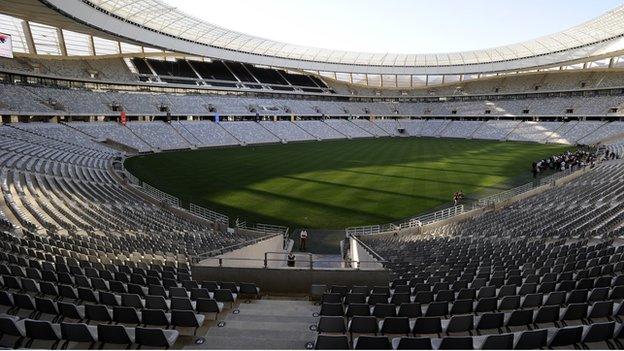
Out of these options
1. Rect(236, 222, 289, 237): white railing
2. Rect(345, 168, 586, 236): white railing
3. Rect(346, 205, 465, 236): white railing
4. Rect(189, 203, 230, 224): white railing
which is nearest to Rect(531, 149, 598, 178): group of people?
Rect(345, 168, 586, 236): white railing

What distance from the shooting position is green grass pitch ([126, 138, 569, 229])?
25.1 meters

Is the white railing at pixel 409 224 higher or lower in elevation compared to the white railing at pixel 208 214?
lower

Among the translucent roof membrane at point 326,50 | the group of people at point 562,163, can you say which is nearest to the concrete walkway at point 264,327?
the group of people at point 562,163

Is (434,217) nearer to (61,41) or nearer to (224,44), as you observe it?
(224,44)

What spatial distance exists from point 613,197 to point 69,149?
40.7 metres

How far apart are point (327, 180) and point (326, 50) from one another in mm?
52062

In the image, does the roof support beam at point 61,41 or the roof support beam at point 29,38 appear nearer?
the roof support beam at point 29,38

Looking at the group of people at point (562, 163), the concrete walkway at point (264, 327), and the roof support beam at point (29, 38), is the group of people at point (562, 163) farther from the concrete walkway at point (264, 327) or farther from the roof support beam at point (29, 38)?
the roof support beam at point (29, 38)

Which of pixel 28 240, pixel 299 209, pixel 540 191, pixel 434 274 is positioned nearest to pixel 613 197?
pixel 540 191

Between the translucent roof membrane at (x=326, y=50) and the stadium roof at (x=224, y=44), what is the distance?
0.12 m

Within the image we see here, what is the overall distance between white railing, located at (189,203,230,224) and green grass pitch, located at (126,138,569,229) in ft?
3.88

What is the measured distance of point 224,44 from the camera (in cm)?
6431

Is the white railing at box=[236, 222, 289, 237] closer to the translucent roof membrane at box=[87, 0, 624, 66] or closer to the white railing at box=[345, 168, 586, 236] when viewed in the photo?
the white railing at box=[345, 168, 586, 236]

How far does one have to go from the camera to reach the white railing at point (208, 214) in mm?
21981
